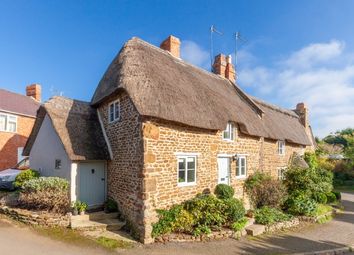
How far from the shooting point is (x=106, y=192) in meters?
12.5

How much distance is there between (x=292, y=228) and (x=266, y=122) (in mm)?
8041

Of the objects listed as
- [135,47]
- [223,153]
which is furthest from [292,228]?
[135,47]

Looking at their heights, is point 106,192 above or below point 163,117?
below

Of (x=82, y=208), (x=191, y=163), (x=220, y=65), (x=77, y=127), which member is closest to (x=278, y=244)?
(x=191, y=163)

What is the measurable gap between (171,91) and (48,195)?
706cm

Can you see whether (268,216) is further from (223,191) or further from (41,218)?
(41,218)

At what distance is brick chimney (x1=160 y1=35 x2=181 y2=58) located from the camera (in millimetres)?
16984

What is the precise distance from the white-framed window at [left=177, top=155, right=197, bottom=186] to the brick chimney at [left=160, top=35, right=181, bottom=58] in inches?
326

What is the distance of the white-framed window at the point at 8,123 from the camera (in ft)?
69.0

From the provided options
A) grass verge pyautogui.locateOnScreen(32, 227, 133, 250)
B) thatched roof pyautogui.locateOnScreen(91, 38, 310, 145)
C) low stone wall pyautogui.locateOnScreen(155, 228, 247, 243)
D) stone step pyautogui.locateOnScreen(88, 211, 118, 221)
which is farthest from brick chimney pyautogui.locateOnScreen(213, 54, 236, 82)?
grass verge pyautogui.locateOnScreen(32, 227, 133, 250)

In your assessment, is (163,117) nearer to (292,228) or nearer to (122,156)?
(122,156)

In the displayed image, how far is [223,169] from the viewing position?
1375 cm

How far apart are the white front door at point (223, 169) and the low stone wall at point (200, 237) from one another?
3.31 m

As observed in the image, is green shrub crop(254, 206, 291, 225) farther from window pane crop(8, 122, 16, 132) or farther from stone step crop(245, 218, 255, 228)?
window pane crop(8, 122, 16, 132)
